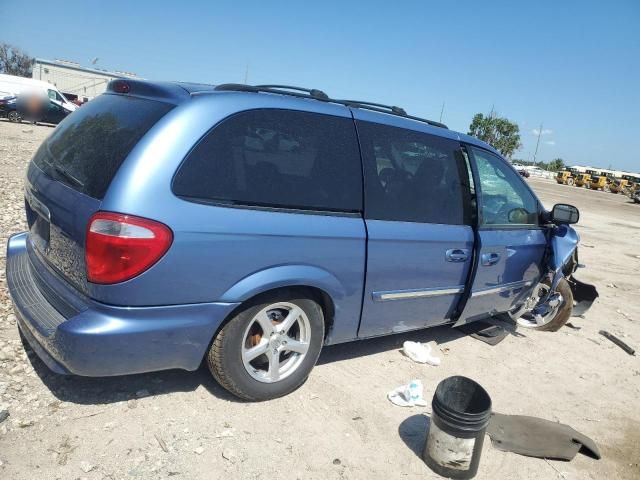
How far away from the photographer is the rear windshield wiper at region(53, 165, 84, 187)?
2587mm

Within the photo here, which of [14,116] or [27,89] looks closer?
[14,116]

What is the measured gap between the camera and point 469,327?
5.04 metres

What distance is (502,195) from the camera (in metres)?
4.38

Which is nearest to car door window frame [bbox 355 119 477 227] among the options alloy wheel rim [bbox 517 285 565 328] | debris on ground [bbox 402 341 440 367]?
debris on ground [bbox 402 341 440 367]

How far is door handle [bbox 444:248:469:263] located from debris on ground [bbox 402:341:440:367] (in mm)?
848

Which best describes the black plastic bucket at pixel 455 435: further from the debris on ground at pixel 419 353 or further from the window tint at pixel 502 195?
the window tint at pixel 502 195

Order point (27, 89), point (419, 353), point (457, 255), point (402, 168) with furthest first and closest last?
Answer: point (27, 89), point (419, 353), point (457, 255), point (402, 168)

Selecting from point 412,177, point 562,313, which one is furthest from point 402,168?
point 562,313

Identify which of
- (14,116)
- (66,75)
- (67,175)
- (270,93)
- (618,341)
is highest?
(66,75)

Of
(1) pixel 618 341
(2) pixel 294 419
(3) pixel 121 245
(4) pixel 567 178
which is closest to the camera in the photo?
(3) pixel 121 245

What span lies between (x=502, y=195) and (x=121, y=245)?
10.9 ft

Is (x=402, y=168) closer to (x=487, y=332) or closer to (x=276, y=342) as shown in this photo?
(x=276, y=342)

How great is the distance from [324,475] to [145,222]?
1.59 meters

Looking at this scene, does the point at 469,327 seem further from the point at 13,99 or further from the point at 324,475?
the point at 13,99
